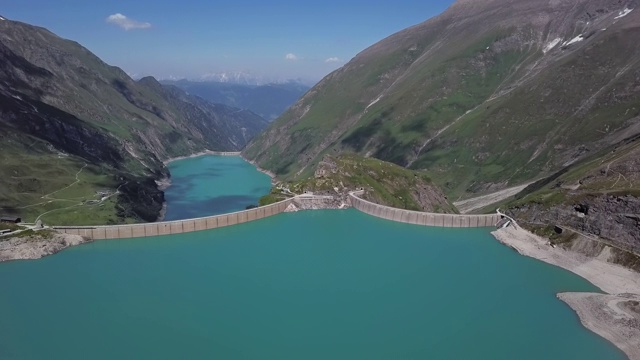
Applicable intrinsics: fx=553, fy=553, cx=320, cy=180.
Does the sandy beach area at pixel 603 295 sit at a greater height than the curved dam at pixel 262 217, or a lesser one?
lesser

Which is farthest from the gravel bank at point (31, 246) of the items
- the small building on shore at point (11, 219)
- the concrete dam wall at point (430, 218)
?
the concrete dam wall at point (430, 218)

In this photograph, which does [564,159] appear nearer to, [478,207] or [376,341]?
[478,207]

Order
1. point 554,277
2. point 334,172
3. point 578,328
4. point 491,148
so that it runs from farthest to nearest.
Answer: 1. point 491,148
2. point 334,172
3. point 554,277
4. point 578,328

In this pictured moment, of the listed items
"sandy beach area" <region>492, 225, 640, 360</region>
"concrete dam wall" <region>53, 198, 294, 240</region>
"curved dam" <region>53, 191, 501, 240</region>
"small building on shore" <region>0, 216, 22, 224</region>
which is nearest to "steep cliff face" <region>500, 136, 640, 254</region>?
"sandy beach area" <region>492, 225, 640, 360</region>

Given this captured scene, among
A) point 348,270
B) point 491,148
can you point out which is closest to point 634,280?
point 348,270

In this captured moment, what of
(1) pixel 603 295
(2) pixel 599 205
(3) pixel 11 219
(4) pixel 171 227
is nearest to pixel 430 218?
(2) pixel 599 205

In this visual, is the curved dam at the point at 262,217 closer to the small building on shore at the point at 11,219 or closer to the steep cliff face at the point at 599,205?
the steep cliff face at the point at 599,205
